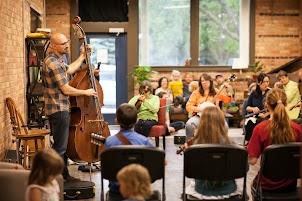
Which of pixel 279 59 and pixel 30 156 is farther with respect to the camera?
pixel 279 59

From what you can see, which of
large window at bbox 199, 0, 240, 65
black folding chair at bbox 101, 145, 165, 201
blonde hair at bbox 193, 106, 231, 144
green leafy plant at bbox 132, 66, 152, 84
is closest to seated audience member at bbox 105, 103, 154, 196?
black folding chair at bbox 101, 145, 165, 201

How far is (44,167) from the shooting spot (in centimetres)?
322

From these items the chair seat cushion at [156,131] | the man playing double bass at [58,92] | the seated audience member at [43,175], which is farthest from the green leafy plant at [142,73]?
the seated audience member at [43,175]

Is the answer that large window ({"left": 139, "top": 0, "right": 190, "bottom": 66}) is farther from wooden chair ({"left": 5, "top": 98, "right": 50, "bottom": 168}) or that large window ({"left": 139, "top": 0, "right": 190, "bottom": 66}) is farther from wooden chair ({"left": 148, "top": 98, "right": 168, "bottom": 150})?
wooden chair ({"left": 5, "top": 98, "right": 50, "bottom": 168})

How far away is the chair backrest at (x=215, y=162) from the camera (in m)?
3.73

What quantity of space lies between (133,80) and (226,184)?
816 centimetres

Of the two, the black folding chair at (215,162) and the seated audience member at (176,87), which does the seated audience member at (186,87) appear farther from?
the black folding chair at (215,162)

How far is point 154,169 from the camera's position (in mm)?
3727

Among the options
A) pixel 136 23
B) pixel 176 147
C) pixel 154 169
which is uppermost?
pixel 136 23

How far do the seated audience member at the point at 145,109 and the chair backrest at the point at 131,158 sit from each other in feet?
13.2

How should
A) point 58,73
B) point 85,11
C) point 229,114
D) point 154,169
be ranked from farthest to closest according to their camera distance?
point 85,11
point 229,114
point 58,73
point 154,169

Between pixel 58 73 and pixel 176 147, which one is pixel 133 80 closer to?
pixel 176 147

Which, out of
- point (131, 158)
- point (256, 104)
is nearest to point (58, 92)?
point (131, 158)

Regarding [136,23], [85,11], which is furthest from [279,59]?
[85,11]
